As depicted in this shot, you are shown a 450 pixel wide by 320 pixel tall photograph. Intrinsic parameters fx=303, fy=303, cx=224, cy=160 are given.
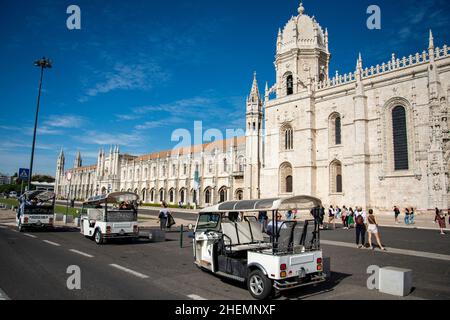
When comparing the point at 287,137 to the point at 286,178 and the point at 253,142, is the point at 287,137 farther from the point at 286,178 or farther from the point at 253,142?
the point at 253,142

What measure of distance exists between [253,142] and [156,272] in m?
36.8

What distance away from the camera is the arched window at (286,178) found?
119ft

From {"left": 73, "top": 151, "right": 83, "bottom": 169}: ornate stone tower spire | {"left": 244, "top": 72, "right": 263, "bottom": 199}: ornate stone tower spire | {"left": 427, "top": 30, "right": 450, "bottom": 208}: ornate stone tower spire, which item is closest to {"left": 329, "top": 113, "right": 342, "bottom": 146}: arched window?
{"left": 427, "top": 30, "right": 450, "bottom": 208}: ornate stone tower spire

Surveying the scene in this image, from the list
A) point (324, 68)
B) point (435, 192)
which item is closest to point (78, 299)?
point (435, 192)

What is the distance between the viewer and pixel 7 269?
8312mm

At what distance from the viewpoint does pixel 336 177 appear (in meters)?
32.8

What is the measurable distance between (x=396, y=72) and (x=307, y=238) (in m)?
27.9

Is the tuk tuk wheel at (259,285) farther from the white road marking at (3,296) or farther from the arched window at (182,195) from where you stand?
the arched window at (182,195)

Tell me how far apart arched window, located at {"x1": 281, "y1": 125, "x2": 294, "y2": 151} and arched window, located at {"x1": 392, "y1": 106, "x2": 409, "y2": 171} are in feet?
36.1

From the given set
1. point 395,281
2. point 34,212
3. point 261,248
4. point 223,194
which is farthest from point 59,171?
point 395,281

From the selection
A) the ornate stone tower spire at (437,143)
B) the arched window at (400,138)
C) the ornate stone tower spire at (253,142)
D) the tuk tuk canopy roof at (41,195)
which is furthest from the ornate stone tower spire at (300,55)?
the tuk tuk canopy roof at (41,195)

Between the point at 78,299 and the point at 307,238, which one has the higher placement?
the point at 307,238

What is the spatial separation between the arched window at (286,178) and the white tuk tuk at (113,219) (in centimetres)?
2437

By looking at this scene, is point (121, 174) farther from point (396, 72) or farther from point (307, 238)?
point (307, 238)
